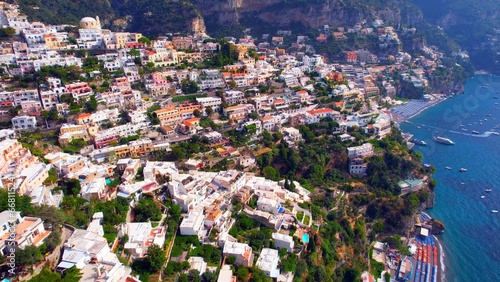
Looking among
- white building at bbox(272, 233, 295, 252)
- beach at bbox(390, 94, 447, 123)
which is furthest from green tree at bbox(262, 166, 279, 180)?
beach at bbox(390, 94, 447, 123)

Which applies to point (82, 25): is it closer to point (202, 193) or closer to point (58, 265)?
point (202, 193)

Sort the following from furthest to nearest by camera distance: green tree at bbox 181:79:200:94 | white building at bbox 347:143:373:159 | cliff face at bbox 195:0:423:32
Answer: cliff face at bbox 195:0:423:32, green tree at bbox 181:79:200:94, white building at bbox 347:143:373:159

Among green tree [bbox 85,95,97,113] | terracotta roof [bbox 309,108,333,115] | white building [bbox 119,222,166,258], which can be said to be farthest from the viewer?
terracotta roof [bbox 309,108,333,115]

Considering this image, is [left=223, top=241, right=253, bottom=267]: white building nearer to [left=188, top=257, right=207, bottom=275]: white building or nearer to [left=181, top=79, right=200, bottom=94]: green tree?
[left=188, top=257, right=207, bottom=275]: white building

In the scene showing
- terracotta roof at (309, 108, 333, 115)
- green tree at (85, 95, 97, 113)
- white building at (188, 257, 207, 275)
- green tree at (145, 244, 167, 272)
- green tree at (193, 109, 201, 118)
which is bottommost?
white building at (188, 257, 207, 275)

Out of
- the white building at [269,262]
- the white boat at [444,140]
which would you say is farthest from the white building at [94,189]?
the white boat at [444,140]
